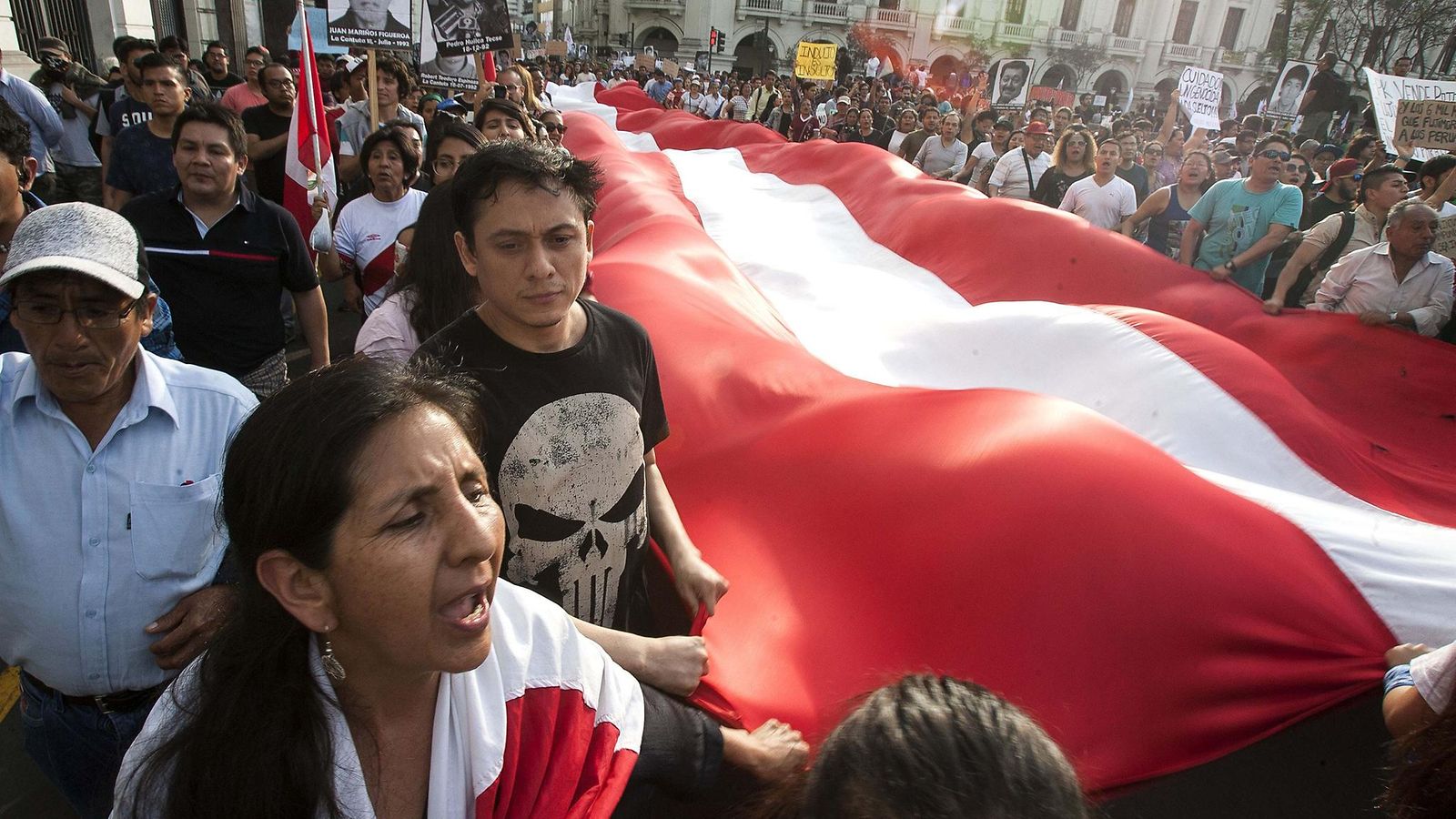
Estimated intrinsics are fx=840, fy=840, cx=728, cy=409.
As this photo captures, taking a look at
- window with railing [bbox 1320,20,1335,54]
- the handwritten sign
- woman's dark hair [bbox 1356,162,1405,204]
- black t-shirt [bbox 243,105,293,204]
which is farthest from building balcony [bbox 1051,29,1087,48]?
black t-shirt [bbox 243,105,293,204]

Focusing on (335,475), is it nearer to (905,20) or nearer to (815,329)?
(815,329)

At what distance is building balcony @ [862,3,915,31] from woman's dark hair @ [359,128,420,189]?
53696 millimetres

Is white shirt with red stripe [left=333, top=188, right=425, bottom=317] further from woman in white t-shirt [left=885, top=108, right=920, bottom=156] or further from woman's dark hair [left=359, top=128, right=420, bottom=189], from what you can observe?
woman in white t-shirt [left=885, top=108, right=920, bottom=156]

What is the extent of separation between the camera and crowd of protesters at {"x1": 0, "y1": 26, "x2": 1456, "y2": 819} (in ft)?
3.36

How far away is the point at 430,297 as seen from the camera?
7.48 feet

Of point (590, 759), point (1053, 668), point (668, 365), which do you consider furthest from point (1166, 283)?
point (590, 759)

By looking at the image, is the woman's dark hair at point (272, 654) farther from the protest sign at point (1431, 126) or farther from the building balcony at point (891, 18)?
the building balcony at point (891, 18)

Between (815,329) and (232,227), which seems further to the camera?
(815,329)

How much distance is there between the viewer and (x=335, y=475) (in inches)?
40.5

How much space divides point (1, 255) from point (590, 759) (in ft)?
7.02

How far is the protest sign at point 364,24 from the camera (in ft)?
19.0

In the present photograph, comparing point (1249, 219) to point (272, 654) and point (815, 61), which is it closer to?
point (272, 654)

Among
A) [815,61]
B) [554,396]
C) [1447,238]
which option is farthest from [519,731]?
[815,61]

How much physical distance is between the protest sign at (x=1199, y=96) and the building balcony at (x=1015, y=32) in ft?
156
